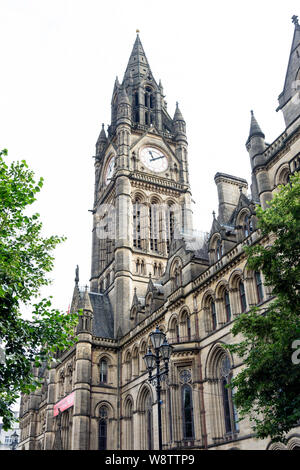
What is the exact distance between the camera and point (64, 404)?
162ft

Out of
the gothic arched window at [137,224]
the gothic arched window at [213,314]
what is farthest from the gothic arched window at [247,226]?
the gothic arched window at [137,224]

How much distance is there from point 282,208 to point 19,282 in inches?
374

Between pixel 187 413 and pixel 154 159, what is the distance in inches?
1429

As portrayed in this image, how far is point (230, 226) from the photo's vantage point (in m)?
36.1

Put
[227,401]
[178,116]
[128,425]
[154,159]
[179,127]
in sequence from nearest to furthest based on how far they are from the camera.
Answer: [227,401] < [128,425] < [154,159] < [179,127] < [178,116]

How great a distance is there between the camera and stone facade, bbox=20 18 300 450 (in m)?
29.5

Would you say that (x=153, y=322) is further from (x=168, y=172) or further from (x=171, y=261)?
(x=168, y=172)

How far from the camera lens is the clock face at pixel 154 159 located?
6103 centimetres

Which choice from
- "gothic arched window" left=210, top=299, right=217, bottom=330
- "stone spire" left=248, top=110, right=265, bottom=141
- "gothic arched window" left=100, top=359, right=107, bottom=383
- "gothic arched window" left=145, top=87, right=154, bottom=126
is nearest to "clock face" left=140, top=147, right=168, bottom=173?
"gothic arched window" left=145, top=87, right=154, bottom=126

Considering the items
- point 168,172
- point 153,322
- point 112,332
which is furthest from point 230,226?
point 168,172

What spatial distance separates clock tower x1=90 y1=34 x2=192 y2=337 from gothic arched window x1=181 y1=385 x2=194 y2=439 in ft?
53.8
